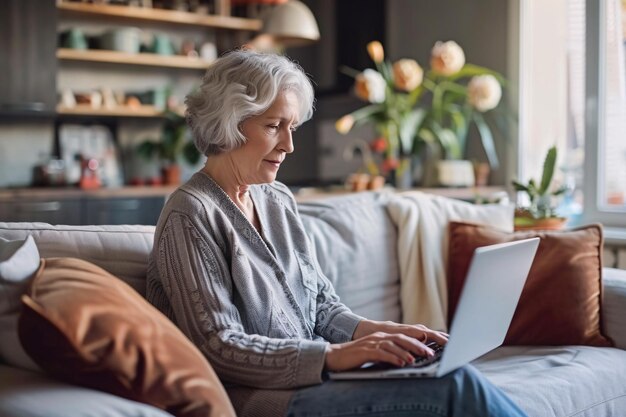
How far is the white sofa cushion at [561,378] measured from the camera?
1973 millimetres

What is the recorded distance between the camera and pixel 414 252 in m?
2.64

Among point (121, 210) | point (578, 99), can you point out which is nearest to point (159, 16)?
point (121, 210)

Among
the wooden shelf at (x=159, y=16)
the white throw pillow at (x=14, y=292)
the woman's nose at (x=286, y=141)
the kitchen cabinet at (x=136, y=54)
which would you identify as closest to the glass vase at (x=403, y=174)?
the wooden shelf at (x=159, y=16)

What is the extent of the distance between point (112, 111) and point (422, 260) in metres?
2.78

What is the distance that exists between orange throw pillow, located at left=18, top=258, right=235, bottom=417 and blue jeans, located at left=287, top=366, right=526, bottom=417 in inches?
7.4

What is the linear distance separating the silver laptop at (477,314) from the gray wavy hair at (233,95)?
58 centimetres

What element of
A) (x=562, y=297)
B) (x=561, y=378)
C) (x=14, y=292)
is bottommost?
(x=561, y=378)

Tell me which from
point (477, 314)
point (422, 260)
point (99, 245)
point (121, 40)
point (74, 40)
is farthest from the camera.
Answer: point (121, 40)

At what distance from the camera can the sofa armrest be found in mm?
2447

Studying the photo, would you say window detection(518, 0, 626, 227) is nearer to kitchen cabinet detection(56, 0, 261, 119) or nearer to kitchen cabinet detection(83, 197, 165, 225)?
kitchen cabinet detection(56, 0, 261, 119)

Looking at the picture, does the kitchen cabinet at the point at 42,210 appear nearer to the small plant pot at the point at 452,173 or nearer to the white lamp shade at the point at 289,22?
the white lamp shade at the point at 289,22

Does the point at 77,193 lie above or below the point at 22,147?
below

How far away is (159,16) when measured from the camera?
4.99 metres

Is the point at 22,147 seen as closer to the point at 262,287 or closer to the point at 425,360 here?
the point at 262,287
